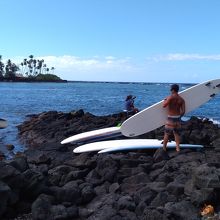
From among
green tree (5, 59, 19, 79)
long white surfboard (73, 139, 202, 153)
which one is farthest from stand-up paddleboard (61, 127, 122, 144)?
green tree (5, 59, 19, 79)

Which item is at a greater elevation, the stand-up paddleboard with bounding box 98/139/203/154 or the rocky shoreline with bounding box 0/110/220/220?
the stand-up paddleboard with bounding box 98/139/203/154

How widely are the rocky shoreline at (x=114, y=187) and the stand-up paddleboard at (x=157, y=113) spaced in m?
1.84

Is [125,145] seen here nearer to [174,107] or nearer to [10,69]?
[174,107]

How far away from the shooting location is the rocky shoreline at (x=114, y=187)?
7371 mm

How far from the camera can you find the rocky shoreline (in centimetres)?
737

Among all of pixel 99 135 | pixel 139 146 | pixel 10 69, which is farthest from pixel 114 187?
pixel 10 69

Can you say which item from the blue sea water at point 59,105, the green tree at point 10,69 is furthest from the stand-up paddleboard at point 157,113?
the green tree at point 10,69

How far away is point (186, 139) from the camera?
1324cm

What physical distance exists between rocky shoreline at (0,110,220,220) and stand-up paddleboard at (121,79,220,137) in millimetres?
1839

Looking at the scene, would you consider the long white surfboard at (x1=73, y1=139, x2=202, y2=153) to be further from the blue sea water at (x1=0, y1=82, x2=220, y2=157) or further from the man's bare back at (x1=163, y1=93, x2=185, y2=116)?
the blue sea water at (x1=0, y1=82, x2=220, y2=157)

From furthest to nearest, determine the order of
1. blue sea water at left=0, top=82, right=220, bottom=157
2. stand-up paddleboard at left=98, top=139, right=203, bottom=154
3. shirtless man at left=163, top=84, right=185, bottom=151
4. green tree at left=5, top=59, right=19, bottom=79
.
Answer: green tree at left=5, top=59, right=19, bottom=79 → blue sea water at left=0, top=82, right=220, bottom=157 → stand-up paddleboard at left=98, top=139, right=203, bottom=154 → shirtless man at left=163, top=84, right=185, bottom=151

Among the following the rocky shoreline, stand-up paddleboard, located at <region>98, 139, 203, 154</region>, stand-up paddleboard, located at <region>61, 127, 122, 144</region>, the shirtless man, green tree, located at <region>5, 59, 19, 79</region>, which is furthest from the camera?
green tree, located at <region>5, 59, 19, 79</region>

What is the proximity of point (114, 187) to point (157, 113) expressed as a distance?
15.8 ft

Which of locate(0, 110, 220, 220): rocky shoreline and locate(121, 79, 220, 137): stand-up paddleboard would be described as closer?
locate(0, 110, 220, 220): rocky shoreline
